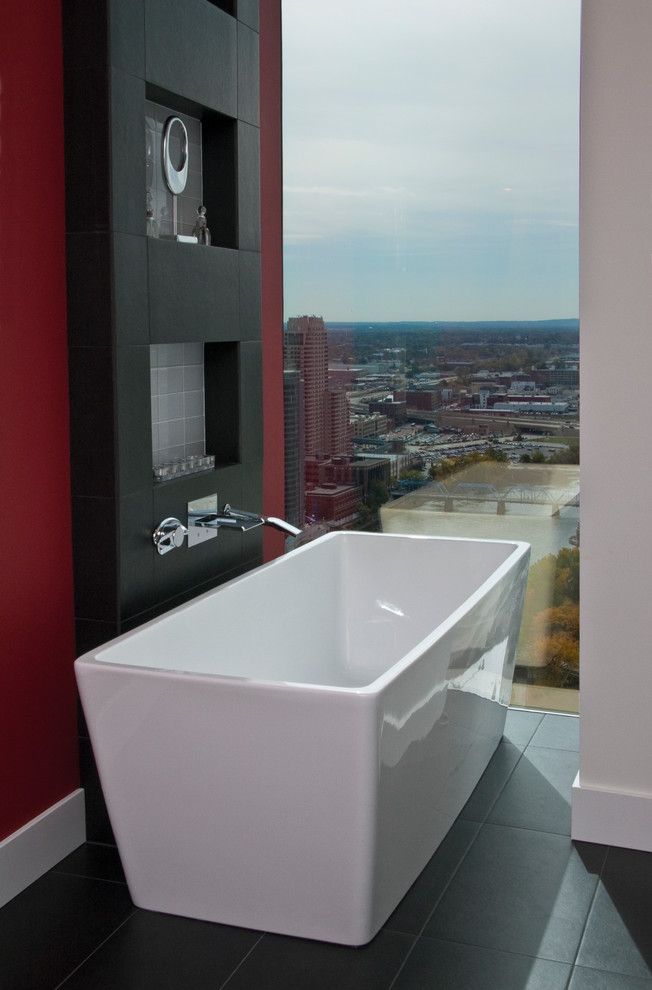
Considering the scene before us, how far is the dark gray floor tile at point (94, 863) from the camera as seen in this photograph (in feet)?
10.4

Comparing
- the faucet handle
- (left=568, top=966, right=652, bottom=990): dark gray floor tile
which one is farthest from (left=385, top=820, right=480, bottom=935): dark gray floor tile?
the faucet handle

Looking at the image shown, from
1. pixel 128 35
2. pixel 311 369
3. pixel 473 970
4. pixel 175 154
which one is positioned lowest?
pixel 473 970

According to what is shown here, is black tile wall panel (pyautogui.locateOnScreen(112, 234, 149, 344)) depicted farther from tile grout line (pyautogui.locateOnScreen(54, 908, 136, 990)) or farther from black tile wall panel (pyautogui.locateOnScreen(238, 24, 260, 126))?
tile grout line (pyautogui.locateOnScreen(54, 908, 136, 990))

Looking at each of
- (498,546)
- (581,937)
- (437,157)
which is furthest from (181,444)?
(581,937)

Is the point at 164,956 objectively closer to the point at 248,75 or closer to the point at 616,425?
the point at 616,425

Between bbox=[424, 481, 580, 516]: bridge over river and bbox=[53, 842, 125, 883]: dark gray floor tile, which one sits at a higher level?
bbox=[424, 481, 580, 516]: bridge over river

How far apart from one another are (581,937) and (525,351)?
2318 millimetres

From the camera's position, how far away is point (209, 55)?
12.4 feet

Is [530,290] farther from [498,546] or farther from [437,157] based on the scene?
[498,546]

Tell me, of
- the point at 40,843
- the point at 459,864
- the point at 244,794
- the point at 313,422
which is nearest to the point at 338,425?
the point at 313,422

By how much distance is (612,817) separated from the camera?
3383 millimetres

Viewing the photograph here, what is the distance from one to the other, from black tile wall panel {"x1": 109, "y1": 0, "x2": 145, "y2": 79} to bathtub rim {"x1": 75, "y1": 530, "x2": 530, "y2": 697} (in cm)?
153

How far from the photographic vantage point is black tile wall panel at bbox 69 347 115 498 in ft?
10.6

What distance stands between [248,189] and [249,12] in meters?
0.61
